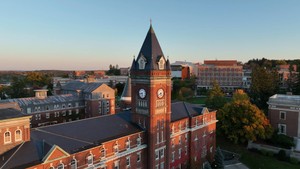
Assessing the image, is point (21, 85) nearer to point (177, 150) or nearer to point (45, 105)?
point (45, 105)

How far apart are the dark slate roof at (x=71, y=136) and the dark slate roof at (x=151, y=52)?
925 centimetres

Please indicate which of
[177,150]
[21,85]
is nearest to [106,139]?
[177,150]

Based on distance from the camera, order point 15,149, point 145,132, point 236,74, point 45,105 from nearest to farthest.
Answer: point 15,149
point 145,132
point 45,105
point 236,74

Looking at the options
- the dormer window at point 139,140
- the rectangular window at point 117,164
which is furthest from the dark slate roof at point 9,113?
the dormer window at point 139,140

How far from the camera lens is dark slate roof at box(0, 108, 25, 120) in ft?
76.5

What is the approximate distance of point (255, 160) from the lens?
47625 mm

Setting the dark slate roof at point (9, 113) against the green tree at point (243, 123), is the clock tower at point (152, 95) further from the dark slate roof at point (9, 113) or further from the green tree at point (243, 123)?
the green tree at point (243, 123)

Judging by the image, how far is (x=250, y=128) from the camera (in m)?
48.9

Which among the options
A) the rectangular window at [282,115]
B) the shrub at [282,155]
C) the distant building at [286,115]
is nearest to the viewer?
the shrub at [282,155]

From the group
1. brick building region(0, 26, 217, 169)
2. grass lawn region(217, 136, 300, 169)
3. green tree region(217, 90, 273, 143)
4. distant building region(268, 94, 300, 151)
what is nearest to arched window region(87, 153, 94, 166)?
brick building region(0, 26, 217, 169)

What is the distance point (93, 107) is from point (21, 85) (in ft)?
175

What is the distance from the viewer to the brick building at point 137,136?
23781 millimetres

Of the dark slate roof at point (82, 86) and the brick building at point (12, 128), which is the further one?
the dark slate roof at point (82, 86)

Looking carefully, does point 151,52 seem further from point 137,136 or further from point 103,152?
point 103,152
